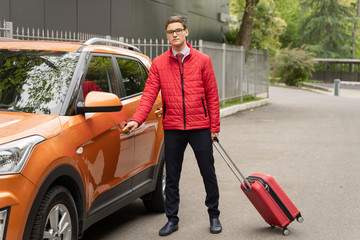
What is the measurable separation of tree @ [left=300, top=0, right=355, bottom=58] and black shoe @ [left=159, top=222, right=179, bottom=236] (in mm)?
Answer: 65350

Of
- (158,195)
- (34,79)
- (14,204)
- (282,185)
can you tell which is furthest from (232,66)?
(14,204)

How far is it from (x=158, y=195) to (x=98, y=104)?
2113 millimetres

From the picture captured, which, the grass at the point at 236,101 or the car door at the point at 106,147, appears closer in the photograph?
the car door at the point at 106,147

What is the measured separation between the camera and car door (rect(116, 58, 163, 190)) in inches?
218

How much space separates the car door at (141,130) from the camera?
5543mm

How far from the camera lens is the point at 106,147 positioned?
4746 millimetres

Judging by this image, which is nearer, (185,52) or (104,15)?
(185,52)

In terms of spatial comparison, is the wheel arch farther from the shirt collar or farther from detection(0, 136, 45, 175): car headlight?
the shirt collar

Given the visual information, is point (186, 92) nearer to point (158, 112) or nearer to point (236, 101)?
point (158, 112)

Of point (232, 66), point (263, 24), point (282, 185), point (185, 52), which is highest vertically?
point (263, 24)

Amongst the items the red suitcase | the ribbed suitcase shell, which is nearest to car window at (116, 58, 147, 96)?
the red suitcase

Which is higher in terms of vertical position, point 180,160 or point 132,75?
point 132,75

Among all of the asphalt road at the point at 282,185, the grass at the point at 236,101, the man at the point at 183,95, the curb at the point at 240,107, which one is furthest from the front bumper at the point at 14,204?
the grass at the point at 236,101

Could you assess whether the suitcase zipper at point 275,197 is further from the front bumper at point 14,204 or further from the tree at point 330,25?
the tree at point 330,25
